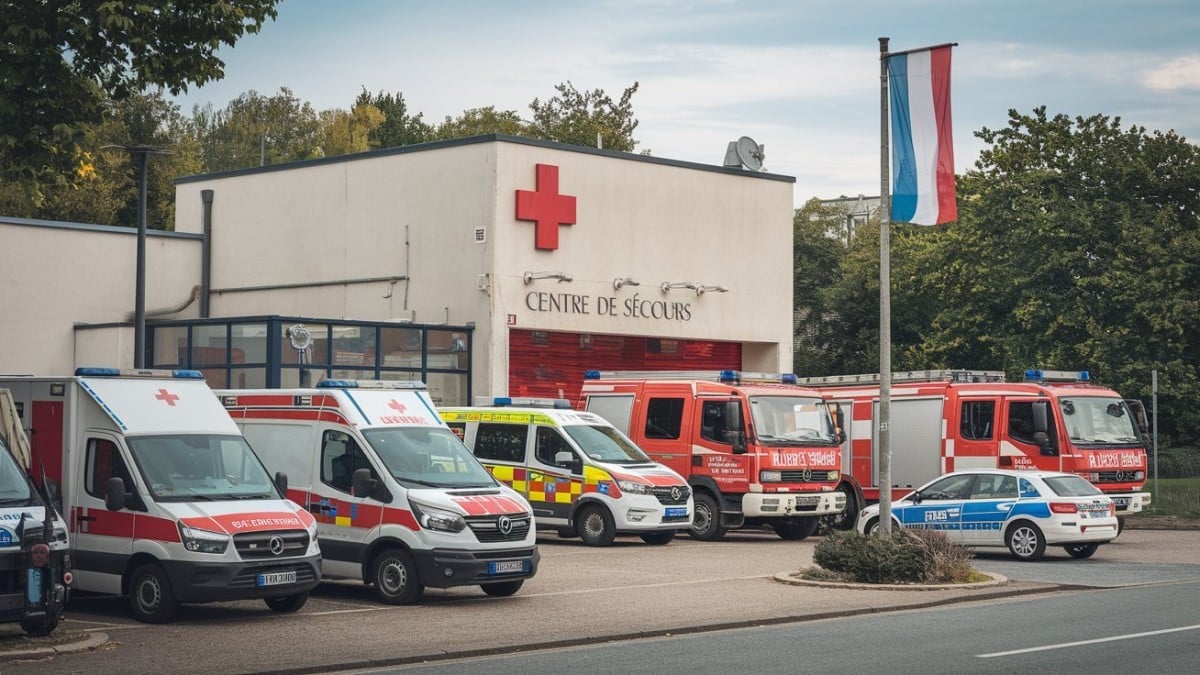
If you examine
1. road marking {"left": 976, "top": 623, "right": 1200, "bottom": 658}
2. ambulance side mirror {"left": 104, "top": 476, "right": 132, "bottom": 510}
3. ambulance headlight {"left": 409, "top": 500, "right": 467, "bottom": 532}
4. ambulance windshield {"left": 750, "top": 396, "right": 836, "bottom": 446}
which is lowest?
road marking {"left": 976, "top": 623, "right": 1200, "bottom": 658}

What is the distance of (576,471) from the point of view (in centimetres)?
2578

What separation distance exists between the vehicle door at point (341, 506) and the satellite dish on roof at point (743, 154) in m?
23.7

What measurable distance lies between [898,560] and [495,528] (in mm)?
5291

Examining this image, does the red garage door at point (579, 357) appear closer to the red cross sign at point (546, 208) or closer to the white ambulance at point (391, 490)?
the red cross sign at point (546, 208)

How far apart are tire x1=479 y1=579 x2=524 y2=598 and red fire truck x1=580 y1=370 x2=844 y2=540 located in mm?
9540

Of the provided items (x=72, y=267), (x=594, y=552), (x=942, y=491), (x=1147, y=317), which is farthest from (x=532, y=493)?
(x=1147, y=317)

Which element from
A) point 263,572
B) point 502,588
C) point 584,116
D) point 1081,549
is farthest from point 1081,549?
point 584,116

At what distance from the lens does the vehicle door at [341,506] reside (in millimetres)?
18297

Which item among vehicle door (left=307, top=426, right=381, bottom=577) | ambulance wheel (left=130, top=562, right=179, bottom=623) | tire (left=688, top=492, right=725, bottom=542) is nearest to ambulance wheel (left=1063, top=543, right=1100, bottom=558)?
tire (left=688, top=492, right=725, bottom=542)

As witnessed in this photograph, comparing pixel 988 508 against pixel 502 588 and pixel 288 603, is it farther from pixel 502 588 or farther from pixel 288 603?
pixel 288 603

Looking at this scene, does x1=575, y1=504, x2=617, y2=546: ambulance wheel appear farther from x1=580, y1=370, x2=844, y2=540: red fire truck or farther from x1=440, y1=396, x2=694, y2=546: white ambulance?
x1=580, y1=370, x2=844, y2=540: red fire truck

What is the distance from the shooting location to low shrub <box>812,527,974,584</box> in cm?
1995

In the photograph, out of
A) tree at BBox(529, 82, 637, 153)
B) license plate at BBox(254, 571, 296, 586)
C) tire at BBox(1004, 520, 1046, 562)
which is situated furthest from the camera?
tree at BBox(529, 82, 637, 153)

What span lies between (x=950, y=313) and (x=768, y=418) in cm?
2547
